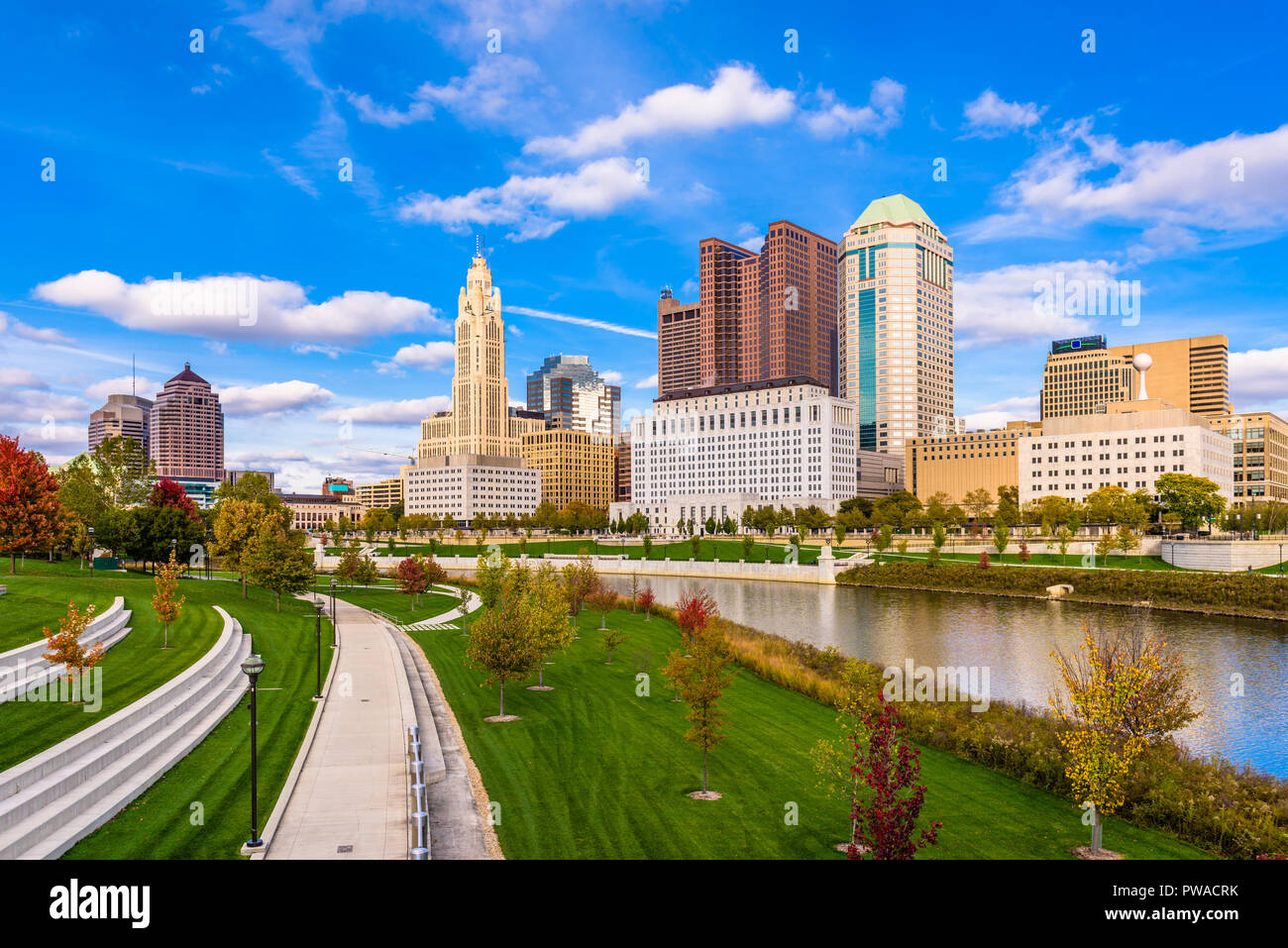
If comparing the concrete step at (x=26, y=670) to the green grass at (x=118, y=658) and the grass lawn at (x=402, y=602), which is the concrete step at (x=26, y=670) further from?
the grass lawn at (x=402, y=602)

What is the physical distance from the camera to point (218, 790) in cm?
1797

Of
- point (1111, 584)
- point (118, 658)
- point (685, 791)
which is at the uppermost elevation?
point (118, 658)

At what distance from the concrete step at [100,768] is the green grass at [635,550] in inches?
3562

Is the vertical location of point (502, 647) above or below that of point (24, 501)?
below

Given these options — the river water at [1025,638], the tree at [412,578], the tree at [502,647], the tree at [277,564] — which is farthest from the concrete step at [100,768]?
the tree at [412,578]

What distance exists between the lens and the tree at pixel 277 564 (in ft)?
164

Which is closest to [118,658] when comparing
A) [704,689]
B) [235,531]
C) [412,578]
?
[704,689]

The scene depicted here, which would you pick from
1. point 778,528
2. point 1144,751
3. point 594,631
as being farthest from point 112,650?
point 778,528

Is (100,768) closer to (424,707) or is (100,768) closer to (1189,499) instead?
(424,707)

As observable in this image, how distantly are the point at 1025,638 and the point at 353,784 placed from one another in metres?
49.0

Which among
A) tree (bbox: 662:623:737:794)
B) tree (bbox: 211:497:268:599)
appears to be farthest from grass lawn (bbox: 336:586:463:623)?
tree (bbox: 662:623:737:794)

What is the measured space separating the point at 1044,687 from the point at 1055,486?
474 feet

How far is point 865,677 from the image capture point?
2248cm
